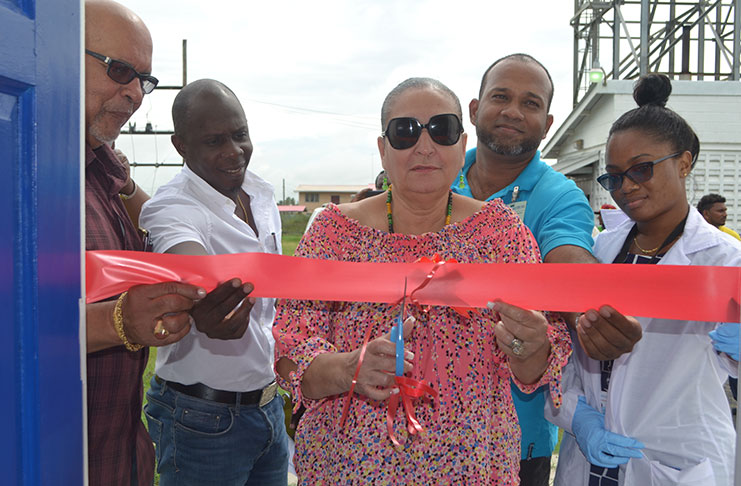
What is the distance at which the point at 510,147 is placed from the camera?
279 centimetres

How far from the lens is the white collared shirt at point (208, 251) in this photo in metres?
2.63

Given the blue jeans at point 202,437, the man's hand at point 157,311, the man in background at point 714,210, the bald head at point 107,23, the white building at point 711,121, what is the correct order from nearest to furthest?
1. the man's hand at point 157,311
2. the bald head at point 107,23
3. the blue jeans at point 202,437
4. the man in background at point 714,210
5. the white building at point 711,121

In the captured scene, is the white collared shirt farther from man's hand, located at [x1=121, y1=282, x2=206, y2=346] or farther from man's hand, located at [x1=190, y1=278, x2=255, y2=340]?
man's hand, located at [x1=121, y1=282, x2=206, y2=346]

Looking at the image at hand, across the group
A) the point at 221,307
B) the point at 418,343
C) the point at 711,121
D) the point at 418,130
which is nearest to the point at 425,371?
the point at 418,343

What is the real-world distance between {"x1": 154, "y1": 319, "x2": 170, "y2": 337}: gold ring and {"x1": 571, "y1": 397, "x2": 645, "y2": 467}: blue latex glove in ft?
5.81

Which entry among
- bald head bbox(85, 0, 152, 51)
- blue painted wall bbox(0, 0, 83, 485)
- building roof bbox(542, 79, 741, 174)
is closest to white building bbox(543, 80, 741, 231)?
building roof bbox(542, 79, 741, 174)

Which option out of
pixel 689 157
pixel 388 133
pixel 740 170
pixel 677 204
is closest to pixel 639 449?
pixel 677 204

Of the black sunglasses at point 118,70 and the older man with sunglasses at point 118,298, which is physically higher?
the black sunglasses at point 118,70

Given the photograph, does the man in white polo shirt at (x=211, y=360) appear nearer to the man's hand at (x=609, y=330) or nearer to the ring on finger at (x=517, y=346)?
the ring on finger at (x=517, y=346)

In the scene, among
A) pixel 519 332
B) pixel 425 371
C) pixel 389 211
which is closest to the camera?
pixel 519 332

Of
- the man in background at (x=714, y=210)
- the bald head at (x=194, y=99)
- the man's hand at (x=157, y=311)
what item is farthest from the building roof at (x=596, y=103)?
the man's hand at (x=157, y=311)

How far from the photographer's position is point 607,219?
9.25 ft

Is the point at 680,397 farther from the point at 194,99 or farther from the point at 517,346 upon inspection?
the point at 194,99

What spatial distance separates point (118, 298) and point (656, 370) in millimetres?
2147
